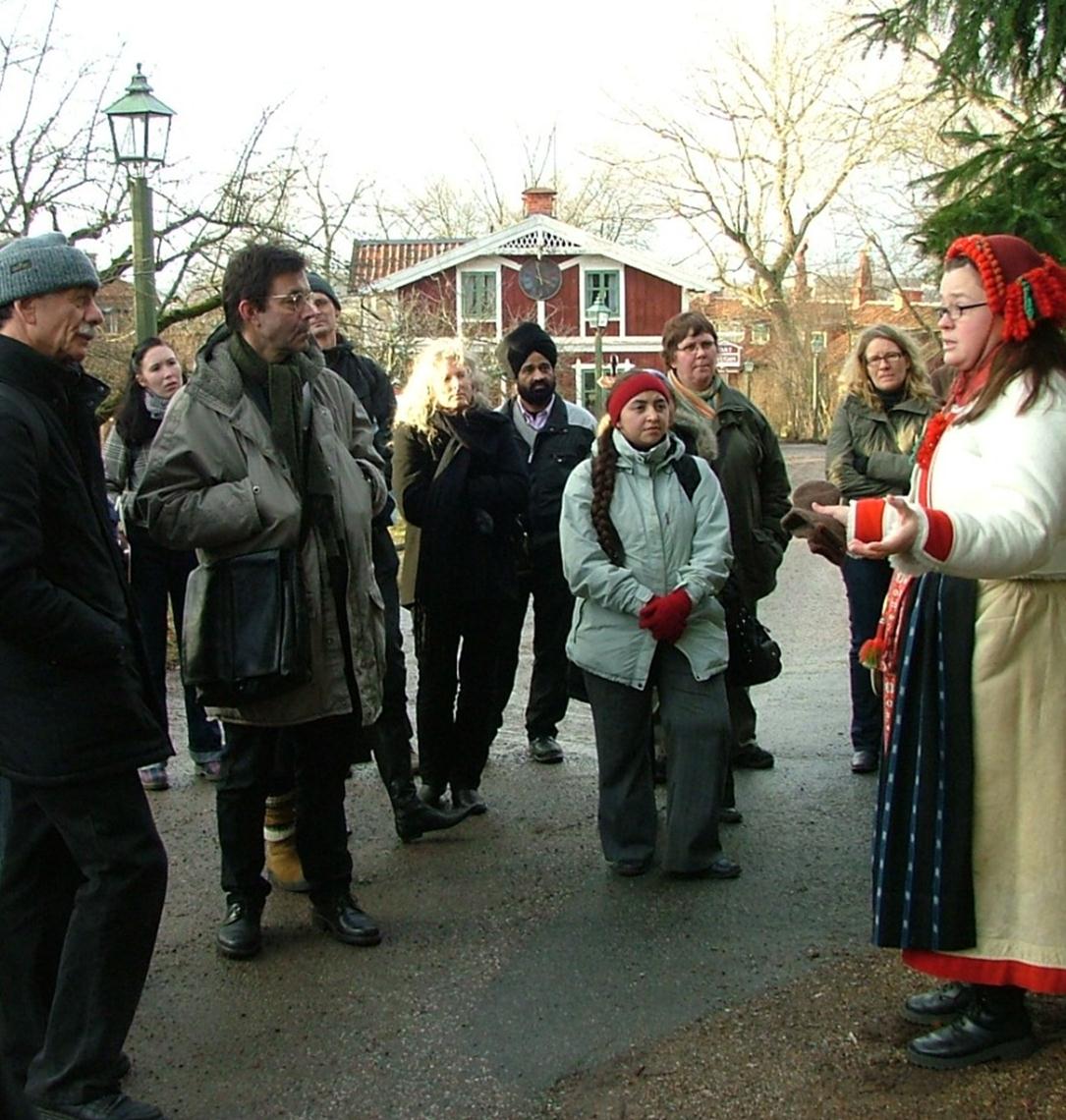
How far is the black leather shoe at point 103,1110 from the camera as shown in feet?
11.7

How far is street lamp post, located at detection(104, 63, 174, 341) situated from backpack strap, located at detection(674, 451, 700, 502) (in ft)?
19.2

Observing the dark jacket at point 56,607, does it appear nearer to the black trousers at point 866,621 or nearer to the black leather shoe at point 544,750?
the black leather shoe at point 544,750

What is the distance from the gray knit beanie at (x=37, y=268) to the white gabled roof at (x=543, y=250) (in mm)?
33465

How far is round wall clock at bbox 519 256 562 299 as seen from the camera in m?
38.9

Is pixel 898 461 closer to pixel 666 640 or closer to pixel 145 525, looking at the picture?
pixel 666 640

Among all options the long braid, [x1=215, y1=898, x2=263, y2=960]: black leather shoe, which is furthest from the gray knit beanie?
the long braid

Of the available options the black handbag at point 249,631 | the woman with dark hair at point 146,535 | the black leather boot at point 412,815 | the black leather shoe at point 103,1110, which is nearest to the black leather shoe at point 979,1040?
the black leather shoe at point 103,1110

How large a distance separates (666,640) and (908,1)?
138 inches

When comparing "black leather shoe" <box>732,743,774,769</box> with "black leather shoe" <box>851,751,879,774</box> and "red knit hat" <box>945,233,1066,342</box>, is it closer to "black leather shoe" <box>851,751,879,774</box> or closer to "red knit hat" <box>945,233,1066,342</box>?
"black leather shoe" <box>851,751,879,774</box>

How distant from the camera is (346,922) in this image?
4.84 metres

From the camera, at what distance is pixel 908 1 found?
6.88 metres

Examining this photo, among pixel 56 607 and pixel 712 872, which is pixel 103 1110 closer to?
pixel 56 607

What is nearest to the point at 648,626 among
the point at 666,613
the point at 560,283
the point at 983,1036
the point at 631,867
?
the point at 666,613

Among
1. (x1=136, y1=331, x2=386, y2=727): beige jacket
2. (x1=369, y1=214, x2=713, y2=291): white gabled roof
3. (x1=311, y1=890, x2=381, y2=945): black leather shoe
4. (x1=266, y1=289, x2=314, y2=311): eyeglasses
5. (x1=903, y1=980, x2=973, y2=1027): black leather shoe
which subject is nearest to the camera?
(x1=903, y1=980, x2=973, y2=1027): black leather shoe
